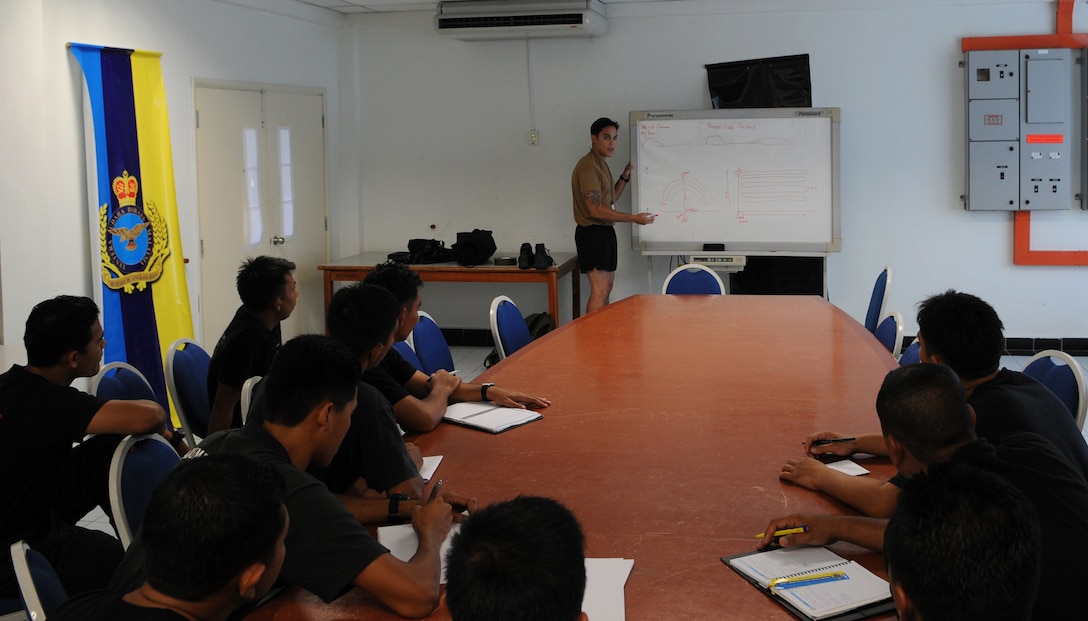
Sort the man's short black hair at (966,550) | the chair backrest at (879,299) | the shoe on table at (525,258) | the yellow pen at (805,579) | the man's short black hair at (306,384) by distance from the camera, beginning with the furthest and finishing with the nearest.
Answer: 1. the shoe on table at (525,258)
2. the chair backrest at (879,299)
3. the man's short black hair at (306,384)
4. the yellow pen at (805,579)
5. the man's short black hair at (966,550)

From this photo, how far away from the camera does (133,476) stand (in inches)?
88.0

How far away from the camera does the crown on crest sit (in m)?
Result: 5.27

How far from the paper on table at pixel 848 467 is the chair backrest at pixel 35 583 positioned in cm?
169

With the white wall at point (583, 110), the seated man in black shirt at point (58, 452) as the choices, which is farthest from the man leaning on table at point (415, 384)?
the white wall at point (583, 110)

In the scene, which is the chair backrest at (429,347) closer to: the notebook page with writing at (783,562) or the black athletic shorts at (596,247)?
the notebook page with writing at (783,562)

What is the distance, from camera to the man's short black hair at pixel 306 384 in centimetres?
195

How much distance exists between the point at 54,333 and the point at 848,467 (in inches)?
83.7

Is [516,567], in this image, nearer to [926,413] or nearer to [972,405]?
[926,413]

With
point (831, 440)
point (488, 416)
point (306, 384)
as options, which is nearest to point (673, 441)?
point (831, 440)

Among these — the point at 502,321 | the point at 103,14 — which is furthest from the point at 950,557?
the point at 103,14

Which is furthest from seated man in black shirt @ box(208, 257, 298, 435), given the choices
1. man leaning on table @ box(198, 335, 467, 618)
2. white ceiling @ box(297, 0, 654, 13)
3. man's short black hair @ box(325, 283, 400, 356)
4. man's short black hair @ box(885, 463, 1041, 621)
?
white ceiling @ box(297, 0, 654, 13)

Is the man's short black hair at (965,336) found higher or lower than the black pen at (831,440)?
higher

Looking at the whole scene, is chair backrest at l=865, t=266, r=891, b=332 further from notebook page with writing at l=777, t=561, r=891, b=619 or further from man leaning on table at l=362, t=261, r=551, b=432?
notebook page with writing at l=777, t=561, r=891, b=619

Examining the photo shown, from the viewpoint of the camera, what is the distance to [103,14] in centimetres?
532
